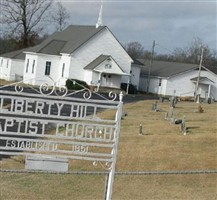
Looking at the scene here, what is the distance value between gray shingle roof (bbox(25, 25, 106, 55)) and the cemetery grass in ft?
99.4

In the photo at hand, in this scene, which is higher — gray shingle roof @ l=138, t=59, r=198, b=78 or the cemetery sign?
gray shingle roof @ l=138, t=59, r=198, b=78

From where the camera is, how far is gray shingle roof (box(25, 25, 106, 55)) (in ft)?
193

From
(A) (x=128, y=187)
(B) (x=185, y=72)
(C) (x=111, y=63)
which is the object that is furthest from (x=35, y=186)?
(B) (x=185, y=72)

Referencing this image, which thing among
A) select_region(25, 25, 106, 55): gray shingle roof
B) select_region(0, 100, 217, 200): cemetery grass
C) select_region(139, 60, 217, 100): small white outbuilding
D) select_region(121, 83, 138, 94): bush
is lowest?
select_region(0, 100, 217, 200): cemetery grass

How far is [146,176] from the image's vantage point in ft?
55.7

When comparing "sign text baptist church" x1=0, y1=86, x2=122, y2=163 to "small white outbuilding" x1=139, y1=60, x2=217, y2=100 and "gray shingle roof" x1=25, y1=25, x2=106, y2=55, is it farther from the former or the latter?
"small white outbuilding" x1=139, y1=60, x2=217, y2=100

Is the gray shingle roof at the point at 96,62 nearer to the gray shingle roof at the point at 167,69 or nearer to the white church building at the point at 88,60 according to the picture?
the white church building at the point at 88,60

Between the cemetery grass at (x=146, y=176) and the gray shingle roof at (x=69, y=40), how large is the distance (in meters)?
30.3

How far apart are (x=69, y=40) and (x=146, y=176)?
1838 inches

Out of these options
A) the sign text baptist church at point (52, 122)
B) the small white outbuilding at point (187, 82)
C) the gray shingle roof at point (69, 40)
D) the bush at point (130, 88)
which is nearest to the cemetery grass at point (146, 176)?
the sign text baptist church at point (52, 122)

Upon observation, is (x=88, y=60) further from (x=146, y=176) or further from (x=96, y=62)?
(x=146, y=176)

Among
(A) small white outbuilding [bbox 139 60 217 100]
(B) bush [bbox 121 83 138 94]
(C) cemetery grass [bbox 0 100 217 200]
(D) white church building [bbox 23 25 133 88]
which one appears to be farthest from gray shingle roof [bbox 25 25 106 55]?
(C) cemetery grass [bbox 0 100 217 200]

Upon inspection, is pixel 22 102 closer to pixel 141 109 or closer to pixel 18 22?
pixel 141 109

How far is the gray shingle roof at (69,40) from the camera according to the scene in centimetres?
5875
